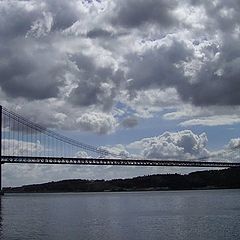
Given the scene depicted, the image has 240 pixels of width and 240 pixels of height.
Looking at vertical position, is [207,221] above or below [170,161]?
below

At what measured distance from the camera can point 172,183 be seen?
588 ft

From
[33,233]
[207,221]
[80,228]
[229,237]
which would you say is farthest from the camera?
[207,221]

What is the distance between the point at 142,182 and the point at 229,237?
500ft

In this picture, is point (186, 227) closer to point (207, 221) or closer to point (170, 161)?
point (207, 221)

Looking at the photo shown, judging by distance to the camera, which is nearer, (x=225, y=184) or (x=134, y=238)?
(x=134, y=238)

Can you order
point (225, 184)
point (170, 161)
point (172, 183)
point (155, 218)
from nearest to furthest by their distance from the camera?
point (155, 218) → point (170, 161) → point (225, 184) → point (172, 183)

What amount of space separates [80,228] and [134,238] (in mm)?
7567

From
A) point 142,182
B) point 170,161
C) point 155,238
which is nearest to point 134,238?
point 155,238

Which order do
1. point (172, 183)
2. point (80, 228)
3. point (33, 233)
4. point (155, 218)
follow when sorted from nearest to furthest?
point (33, 233), point (80, 228), point (155, 218), point (172, 183)

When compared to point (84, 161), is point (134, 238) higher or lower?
lower

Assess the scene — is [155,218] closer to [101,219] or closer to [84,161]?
[101,219]

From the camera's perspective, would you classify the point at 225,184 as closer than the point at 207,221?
No

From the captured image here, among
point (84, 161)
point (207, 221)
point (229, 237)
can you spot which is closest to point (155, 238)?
point (229, 237)

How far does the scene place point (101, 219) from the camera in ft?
166
